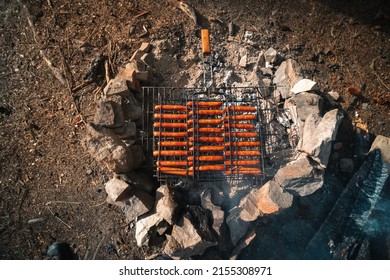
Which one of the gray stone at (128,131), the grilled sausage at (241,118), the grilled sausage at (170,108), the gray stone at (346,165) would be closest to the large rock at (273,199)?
the grilled sausage at (241,118)

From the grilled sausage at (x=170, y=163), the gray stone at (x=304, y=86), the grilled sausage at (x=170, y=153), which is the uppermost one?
the gray stone at (x=304, y=86)

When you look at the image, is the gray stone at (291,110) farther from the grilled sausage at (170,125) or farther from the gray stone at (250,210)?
the grilled sausage at (170,125)

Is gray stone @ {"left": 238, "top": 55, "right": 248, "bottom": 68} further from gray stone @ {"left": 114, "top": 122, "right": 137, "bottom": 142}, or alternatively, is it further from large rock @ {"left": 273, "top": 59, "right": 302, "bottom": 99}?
gray stone @ {"left": 114, "top": 122, "right": 137, "bottom": 142}

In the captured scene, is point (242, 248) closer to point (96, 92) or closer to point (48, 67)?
point (96, 92)

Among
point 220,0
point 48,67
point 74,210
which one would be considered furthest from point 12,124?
point 220,0

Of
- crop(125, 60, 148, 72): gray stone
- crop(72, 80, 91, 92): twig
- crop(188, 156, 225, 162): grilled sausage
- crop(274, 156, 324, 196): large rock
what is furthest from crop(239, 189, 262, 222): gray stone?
crop(72, 80, 91, 92): twig

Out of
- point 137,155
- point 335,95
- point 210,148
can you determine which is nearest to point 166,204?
point 137,155
